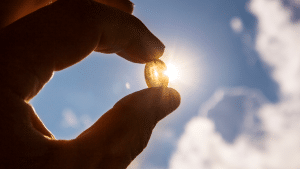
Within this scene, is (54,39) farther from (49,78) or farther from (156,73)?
(156,73)

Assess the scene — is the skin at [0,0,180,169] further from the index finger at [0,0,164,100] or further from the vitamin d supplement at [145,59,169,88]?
the vitamin d supplement at [145,59,169,88]

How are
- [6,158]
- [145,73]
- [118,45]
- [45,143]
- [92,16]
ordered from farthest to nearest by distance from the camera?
[145,73]
[118,45]
[92,16]
[45,143]
[6,158]

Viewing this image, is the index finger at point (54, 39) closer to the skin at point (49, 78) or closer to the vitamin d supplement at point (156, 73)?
the skin at point (49, 78)

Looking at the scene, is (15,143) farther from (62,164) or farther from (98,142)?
(98,142)

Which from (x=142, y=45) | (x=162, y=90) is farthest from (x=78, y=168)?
(x=142, y=45)

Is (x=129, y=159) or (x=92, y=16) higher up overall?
(x=92, y=16)

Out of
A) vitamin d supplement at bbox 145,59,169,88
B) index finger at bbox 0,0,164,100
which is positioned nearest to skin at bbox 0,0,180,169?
index finger at bbox 0,0,164,100

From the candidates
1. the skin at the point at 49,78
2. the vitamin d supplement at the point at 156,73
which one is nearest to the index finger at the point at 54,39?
the skin at the point at 49,78
